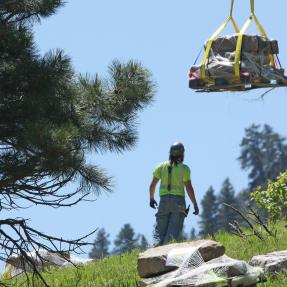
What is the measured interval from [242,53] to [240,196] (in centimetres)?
10430

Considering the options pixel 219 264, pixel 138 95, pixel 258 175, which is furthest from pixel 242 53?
pixel 258 175

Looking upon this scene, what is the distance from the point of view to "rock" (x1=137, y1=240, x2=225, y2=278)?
15.2m

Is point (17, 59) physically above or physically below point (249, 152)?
below

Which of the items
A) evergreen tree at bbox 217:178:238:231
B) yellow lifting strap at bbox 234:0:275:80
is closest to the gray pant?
yellow lifting strap at bbox 234:0:275:80

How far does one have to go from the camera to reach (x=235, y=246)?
18.1 meters

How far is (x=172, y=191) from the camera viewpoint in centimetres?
1898

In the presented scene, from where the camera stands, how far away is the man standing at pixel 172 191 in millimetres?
18922

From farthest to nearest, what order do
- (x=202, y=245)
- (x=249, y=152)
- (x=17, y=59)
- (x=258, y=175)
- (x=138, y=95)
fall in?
(x=249, y=152), (x=258, y=175), (x=138, y=95), (x=17, y=59), (x=202, y=245)

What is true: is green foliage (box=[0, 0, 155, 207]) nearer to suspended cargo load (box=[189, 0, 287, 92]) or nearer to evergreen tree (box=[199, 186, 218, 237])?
suspended cargo load (box=[189, 0, 287, 92])

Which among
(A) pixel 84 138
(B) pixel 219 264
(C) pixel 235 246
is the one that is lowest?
(B) pixel 219 264

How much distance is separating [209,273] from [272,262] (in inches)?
50.6

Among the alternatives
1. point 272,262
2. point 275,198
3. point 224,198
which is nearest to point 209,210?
point 224,198

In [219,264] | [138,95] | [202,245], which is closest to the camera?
[219,264]

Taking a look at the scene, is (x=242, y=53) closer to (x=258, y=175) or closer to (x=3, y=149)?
(x=3, y=149)
